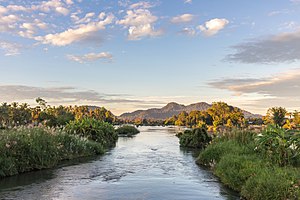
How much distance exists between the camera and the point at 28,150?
1659 centimetres

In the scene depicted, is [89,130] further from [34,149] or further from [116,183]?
[116,183]

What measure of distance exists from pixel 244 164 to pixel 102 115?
151523mm

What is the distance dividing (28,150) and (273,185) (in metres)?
12.0

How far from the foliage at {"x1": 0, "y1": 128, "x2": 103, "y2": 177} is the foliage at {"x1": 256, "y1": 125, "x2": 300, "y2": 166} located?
36.4ft

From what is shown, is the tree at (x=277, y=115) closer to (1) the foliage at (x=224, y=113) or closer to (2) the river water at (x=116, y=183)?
(1) the foliage at (x=224, y=113)

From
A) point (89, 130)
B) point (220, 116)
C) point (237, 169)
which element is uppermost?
point (220, 116)

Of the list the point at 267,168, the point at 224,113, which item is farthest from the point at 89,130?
the point at 224,113

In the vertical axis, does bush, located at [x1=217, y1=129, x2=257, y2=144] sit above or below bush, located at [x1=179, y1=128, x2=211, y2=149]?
above

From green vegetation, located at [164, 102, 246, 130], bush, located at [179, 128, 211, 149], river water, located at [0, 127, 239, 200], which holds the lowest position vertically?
river water, located at [0, 127, 239, 200]

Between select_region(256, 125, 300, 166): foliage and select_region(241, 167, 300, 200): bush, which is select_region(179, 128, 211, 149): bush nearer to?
select_region(256, 125, 300, 166): foliage

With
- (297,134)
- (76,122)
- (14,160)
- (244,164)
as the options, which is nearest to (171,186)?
(244,164)

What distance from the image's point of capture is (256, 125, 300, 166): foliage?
12.6 meters

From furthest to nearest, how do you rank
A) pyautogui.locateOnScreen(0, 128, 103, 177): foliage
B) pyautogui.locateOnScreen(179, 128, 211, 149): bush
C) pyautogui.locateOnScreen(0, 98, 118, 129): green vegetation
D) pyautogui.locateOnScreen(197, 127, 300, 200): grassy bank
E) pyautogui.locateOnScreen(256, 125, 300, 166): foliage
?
pyautogui.locateOnScreen(0, 98, 118, 129): green vegetation < pyautogui.locateOnScreen(179, 128, 211, 149): bush < pyautogui.locateOnScreen(0, 128, 103, 177): foliage < pyautogui.locateOnScreen(256, 125, 300, 166): foliage < pyautogui.locateOnScreen(197, 127, 300, 200): grassy bank

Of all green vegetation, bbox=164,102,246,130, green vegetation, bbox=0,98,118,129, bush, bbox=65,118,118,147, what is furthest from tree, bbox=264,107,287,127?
bush, bbox=65,118,118,147
